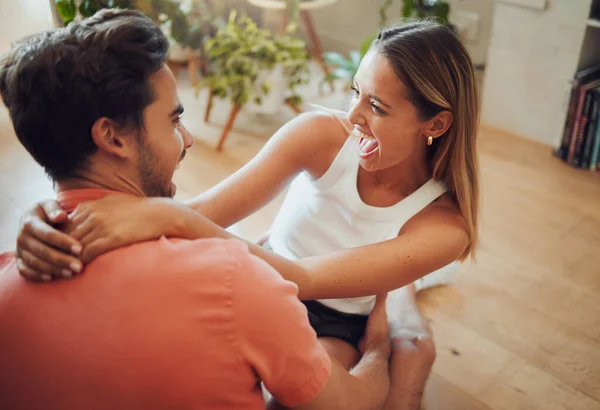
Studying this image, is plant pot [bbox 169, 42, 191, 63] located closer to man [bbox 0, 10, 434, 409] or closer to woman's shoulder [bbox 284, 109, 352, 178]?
woman's shoulder [bbox 284, 109, 352, 178]

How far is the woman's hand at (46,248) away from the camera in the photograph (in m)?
0.87

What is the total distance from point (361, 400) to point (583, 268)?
1282 mm

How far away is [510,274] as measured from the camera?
2.25 m

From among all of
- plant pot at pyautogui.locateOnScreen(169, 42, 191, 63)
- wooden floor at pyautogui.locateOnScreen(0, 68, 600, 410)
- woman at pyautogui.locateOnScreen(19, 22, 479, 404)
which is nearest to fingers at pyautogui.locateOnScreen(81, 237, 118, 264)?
woman at pyautogui.locateOnScreen(19, 22, 479, 404)

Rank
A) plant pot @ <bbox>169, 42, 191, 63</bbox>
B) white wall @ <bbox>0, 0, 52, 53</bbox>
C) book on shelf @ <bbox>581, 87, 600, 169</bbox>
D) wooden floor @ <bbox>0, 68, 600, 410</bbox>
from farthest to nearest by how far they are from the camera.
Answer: plant pot @ <bbox>169, 42, 191, 63</bbox>
white wall @ <bbox>0, 0, 52, 53</bbox>
book on shelf @ <bbox>581, 87, 600, 169</bbox>
wooden floor @ <bbox>0, 68, 600, 410</bbox>

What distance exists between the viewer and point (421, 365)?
1616 mm

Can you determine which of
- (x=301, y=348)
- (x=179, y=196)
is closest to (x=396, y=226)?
(x=301, y=348)

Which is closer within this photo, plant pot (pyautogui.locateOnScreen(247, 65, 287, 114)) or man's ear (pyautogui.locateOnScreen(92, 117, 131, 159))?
man's ear (pyautogui.locateOnScreen(92, 117, 131, 159))

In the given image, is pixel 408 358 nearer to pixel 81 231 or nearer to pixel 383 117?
pixel 383 117

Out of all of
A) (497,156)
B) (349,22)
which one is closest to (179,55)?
(349,22)

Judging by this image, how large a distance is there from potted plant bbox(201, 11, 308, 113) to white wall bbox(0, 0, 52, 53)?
2.76 ft

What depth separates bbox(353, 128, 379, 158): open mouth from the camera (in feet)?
4.80

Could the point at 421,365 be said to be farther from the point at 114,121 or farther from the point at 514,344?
the point at 114,121

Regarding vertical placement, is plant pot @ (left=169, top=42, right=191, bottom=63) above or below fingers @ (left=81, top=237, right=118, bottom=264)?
below
